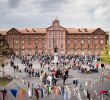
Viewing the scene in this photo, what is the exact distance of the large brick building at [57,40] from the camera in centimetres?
13327

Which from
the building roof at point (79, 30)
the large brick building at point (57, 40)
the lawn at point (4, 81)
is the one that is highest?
the building roof at point (79, 30)

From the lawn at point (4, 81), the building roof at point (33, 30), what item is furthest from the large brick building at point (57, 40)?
the lawn at point (4, 81)

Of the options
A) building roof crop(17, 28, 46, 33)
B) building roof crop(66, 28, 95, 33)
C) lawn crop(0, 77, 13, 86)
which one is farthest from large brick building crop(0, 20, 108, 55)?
lawn crop(0, 77, 13, 86)

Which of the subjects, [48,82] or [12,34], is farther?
[12,34]

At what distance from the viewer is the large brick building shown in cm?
13327

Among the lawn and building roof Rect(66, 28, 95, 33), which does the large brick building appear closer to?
building roof Rect(66, 28, 95, 33)

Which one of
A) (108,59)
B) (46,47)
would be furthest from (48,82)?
(46,47)

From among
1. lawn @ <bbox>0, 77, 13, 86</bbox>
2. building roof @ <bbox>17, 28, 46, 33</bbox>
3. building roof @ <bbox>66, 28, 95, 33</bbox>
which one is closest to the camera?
lawn @ <bbox>0, 77, 13, 86</bbox>

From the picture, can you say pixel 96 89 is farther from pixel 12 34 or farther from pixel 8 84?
pixel 12 34

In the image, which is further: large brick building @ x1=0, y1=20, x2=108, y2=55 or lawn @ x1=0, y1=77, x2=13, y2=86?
large brick building @ x1=0, y1=20, x2=108, y2=55

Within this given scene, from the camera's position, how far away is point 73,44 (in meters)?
134

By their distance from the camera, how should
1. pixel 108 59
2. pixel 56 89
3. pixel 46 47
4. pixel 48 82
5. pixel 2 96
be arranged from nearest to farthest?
pixel 2 96 < pixel 56 89 < pixel 48 82 < pixel 108 59 < pixel 46 47

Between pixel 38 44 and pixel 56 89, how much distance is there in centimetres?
10121

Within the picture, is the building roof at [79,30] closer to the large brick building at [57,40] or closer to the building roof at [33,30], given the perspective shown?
the large brick building at [57,40]
